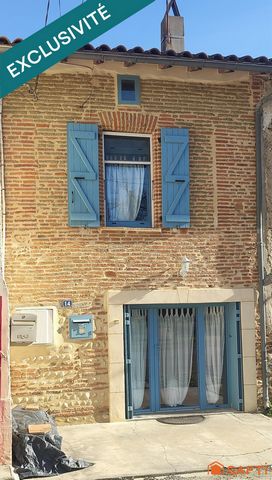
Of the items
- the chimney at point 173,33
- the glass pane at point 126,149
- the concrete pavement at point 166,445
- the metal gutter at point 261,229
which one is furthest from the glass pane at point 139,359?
the chimney at point 173,33

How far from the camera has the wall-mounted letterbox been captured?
29.7 ft

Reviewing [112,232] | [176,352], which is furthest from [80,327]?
[176,352]

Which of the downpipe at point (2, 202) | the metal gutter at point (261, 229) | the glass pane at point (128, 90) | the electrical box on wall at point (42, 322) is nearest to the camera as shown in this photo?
the electrical box on wall at point (42, 322)

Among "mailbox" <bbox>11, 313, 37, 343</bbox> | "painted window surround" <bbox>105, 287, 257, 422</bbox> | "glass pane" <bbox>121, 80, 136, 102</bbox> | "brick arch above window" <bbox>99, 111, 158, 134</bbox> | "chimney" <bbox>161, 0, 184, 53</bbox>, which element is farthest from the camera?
"chimney" <bbox>161, 0, 184, 53</bbox>

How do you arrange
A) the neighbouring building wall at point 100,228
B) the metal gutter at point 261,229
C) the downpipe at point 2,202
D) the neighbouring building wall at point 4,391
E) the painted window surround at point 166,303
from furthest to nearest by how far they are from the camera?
the metal gutter at point 261,229, the painted window surround at point 166,303, the neighbouring building wall at point 100,228, the downpipe at point 2,202, the neighbouring building wall at point 4,391

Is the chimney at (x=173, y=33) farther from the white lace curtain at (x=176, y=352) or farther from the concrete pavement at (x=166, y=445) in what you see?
the concrete pavement at (x=166, y=445)

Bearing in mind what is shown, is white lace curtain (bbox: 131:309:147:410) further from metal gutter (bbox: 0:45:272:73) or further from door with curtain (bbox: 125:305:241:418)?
metal gutter (bbox: 0:45:272:73)

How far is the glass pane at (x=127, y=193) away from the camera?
31.7 feet

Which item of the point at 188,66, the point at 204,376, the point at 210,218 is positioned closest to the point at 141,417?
the point at 204,376

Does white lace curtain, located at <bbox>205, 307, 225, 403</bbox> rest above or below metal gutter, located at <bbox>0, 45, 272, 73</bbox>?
below

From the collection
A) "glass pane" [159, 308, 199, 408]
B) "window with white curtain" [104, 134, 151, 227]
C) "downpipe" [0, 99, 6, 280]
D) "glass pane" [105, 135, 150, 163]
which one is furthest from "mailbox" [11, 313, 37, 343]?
"glass pane" [105, 135, 150, 163]

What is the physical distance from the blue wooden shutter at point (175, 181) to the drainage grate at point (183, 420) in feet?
10.3

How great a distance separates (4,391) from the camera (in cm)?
693

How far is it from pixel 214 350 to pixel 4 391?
4216 millimetres
